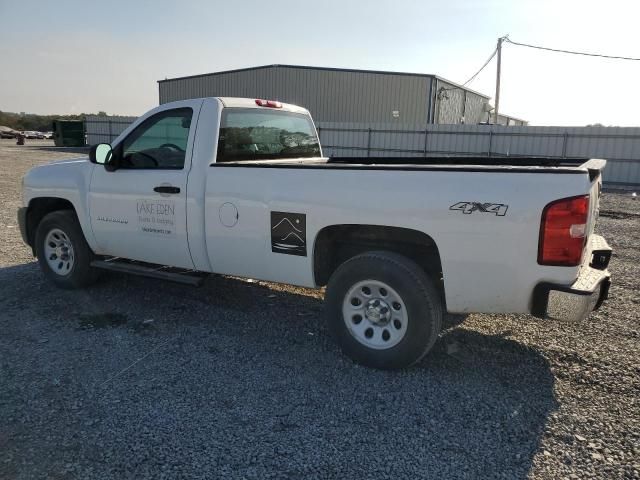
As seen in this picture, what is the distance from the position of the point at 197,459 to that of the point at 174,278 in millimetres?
2257

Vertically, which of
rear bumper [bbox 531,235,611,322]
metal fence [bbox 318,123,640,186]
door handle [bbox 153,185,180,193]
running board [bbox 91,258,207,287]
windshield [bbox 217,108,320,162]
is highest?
metal fence [bbox 318,123,640,186]

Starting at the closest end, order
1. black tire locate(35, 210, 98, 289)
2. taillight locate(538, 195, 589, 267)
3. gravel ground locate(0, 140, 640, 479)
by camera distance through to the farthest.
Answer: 1. gravel ground locate(0, 140, 640, 479)
2. taillight locate(538, 195, 589, 267)
3. black tire locate(35, 210, 98, 289)

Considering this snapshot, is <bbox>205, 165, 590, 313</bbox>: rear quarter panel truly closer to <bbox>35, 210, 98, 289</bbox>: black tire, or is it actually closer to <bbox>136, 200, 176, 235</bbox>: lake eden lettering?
<bbox>136, 200, 176, 235</bbox>: lake eden lettering

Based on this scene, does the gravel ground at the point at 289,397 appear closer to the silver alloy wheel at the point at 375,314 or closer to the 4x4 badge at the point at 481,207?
the silver alloy wheel at the point at 375,314

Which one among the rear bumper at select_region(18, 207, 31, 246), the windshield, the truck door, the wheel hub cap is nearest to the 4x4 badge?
the wheel hub cap

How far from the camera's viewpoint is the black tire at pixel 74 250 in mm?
5430

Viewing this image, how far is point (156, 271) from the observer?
4.90m

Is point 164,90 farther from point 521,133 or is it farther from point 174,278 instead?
point 174,278

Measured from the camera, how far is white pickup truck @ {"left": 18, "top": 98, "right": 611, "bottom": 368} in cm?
321

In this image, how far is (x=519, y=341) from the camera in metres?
4.39

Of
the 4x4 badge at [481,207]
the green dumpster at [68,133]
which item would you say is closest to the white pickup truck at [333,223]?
the 4x4 badge at [481,207]

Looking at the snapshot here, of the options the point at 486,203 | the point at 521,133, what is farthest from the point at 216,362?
the point at 521,133

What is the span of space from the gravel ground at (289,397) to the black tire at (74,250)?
12.0 inches

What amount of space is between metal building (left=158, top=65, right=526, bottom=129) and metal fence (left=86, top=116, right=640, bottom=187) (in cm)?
420
